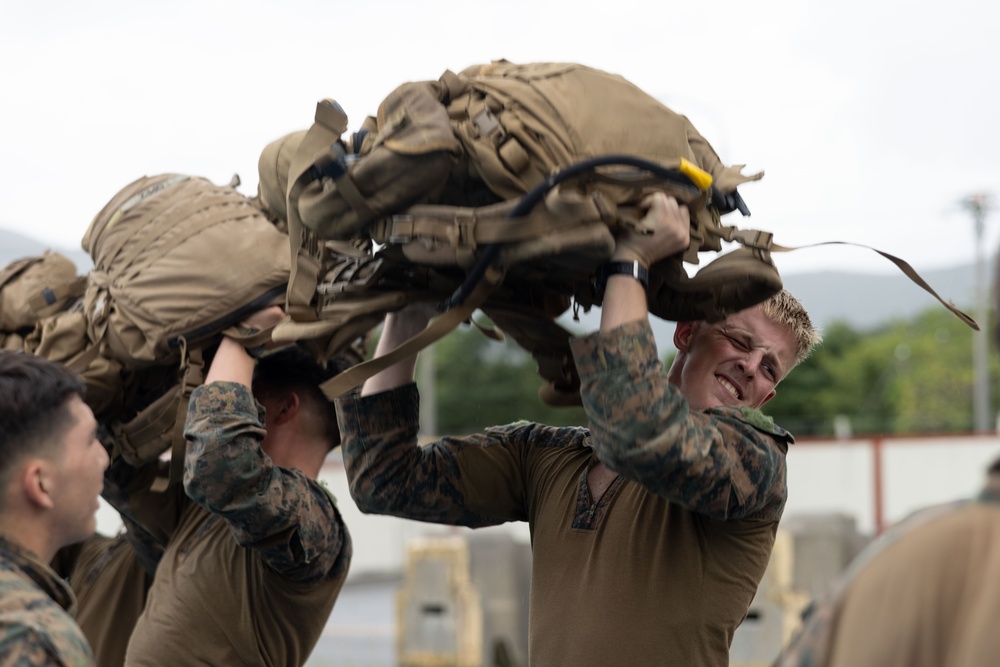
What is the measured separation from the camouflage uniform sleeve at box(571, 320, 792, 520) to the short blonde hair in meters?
0.46

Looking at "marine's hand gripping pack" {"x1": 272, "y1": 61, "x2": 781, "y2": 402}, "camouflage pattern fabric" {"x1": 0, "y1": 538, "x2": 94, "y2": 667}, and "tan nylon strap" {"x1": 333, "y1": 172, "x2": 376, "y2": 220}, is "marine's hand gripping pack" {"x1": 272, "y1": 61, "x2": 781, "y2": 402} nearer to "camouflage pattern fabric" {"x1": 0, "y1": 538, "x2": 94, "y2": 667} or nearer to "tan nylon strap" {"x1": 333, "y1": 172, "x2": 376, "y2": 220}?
"tan nylon strap" {"x1": 333, "y1": 172, "x2": 376, "y2": 220}

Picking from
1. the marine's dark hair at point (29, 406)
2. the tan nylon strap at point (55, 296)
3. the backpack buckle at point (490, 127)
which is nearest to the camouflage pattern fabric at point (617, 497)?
the backpack buckle at point (490, 127)

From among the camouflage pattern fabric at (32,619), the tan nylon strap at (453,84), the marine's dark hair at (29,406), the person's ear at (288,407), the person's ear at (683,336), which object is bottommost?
the person's ear at (288,407)

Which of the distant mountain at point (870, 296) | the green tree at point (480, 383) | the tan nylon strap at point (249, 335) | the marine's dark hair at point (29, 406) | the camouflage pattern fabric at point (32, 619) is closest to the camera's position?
the camouflage pattern fabric at point (32, 619)

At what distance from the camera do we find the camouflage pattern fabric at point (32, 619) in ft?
6.15

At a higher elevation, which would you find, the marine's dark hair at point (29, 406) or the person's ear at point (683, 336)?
the marine's dark hair at point (29, 406)

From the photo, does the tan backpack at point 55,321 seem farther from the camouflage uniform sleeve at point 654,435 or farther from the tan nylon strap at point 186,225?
the camouflage uniform sleeve at point 654,435

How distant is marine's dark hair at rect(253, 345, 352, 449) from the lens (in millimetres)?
3719

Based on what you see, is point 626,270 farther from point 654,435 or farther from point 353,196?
point 353,196

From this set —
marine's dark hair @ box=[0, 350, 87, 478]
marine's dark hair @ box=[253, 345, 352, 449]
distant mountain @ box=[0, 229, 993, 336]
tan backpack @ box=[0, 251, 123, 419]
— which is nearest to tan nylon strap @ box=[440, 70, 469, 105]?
marine's dark hair @ box=[0, 350, 87, 478]

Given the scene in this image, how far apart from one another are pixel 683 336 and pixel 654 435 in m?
0.69

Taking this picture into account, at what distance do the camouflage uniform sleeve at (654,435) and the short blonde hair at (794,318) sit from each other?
464 millimetres

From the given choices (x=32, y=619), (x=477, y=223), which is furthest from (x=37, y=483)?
(x=477, y=223)

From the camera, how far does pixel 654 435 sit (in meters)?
2.38
